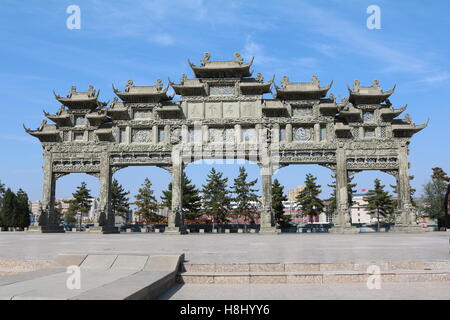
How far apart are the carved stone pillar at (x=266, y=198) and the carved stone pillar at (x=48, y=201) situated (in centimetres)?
1527

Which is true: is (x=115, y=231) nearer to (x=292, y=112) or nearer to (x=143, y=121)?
(x=143, y=121)

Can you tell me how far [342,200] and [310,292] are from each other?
2187 centimetres

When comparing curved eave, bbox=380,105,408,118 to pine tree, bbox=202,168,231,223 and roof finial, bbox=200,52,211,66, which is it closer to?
roof finial, bbox=200,52,211,66

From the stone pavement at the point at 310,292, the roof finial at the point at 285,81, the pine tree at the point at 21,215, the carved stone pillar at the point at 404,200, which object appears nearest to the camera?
the stone pavement at the point at 310,292

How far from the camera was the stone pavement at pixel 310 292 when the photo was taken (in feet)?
21.7

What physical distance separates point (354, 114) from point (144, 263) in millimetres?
24032

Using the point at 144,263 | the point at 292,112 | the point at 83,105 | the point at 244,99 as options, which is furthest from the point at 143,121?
the point at 144,263

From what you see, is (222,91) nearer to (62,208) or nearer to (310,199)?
(310,199)

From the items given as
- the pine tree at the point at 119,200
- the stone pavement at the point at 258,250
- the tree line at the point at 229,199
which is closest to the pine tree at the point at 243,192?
the tree line at the point at 229,199

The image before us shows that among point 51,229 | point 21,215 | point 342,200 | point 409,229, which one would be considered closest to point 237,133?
point 342,200

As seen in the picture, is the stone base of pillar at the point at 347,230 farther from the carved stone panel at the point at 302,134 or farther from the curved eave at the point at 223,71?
the curved eave at the point at 223,71

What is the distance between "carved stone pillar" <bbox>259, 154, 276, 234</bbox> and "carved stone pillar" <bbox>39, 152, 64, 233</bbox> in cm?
1527

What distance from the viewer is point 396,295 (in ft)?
22.0

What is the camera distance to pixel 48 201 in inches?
1175
